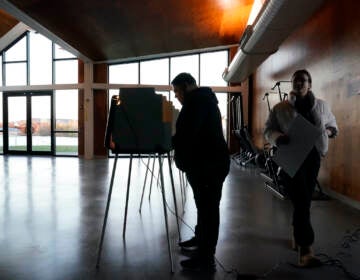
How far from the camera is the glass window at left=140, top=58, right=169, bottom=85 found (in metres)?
11.1

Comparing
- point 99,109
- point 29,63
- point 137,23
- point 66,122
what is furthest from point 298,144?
point 29,63

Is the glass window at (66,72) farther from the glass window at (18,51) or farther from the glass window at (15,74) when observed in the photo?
the glass window at (18,51)

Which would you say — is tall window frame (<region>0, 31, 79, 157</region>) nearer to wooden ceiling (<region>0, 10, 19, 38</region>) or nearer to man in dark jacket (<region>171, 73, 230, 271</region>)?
wooden ceiling (<region>0, 10, 19, 38</region>)

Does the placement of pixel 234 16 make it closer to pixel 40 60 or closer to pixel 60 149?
pixel 40 60

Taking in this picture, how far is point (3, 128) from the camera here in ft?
39.7

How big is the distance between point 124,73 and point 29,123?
4.04 m

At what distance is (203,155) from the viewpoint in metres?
2.13

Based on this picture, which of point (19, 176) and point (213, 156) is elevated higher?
point (213, 156)

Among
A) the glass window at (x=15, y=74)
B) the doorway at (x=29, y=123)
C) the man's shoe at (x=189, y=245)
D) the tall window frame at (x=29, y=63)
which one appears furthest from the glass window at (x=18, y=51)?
the man's shoe at (x=189, y=245)

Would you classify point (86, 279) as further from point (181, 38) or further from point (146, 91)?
point (181, 38)

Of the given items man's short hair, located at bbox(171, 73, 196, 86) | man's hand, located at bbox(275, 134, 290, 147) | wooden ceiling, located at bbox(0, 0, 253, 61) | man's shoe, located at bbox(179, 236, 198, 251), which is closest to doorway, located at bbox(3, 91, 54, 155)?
wooden ceiling, located at bbox(0, 0, 253, 61)

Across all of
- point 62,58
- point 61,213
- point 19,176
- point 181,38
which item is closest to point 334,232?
point 61,213

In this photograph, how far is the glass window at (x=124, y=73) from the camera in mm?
11078

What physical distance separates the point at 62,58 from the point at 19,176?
19.9 feet
